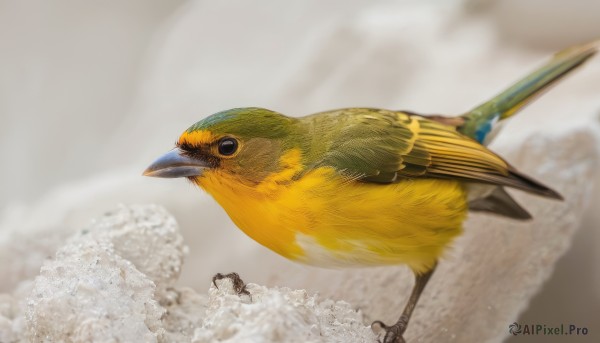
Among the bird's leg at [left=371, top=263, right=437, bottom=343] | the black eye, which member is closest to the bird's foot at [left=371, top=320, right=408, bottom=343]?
the bird's leg at [left=371, top=263, right=437, bottom=343]

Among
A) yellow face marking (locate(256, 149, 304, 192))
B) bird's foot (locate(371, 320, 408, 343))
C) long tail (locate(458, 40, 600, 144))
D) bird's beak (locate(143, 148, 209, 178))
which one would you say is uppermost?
bird's beak (locate(143, 148, 209, 178))

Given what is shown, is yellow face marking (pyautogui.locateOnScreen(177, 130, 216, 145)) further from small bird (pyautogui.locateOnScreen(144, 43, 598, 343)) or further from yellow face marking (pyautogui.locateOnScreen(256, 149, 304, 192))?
yellow face marking (pyautogui.locateOnScreen(256, 149, 304, 192))

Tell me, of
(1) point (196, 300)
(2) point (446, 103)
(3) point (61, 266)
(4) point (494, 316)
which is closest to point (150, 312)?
(3) point (61, 266)

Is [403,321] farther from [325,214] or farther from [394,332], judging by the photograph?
[325,214]

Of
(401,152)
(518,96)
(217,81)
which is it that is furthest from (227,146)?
(217,81)

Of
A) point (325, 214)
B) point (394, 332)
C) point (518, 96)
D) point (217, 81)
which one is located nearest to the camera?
point (325, 214)

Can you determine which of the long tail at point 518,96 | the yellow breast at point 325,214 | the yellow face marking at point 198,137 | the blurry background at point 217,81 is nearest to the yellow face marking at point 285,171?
the yellow breast at point 325,214
